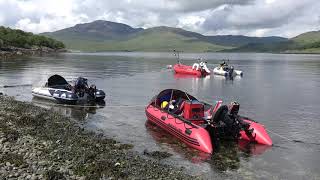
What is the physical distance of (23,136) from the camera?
1822 cm

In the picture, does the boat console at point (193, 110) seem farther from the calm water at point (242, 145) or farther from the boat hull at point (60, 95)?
the boat hull at point (60, 95)

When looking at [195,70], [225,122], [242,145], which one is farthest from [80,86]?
[195,70]

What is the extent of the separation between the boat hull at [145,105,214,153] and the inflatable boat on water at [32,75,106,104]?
364 inches

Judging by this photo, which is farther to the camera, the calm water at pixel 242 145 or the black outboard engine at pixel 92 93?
the black outboard engine at pixel 92 93

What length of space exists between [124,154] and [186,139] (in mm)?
3639

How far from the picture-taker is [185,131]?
19484 mm

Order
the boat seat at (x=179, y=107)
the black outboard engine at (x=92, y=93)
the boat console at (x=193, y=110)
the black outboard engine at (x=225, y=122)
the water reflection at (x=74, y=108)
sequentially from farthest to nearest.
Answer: the black outboard engine at (x=92, y=93) < the water reflection at (x=74, y=108) < the boat seat at (x=179, y=107) < the boat console at (x=193, y=110) < the black outboard engine at (x=225, y=122)

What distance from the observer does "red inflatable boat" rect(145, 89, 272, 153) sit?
742 inches

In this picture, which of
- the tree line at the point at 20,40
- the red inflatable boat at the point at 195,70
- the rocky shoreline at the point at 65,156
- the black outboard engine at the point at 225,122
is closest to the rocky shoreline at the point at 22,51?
the tree line at the point at 20,40

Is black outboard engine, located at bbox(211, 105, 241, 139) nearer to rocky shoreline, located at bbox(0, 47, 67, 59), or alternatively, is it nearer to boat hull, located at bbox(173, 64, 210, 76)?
boat hull, located at bbox(173, 64, 210, 76)

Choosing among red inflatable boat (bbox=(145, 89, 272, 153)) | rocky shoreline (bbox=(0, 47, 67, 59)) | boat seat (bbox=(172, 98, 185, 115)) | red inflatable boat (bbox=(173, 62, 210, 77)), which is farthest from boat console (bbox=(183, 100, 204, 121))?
rocky shoreline (bbox=(0, 47, 67, 59))

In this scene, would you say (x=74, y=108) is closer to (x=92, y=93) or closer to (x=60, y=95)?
(x=60, y=95)

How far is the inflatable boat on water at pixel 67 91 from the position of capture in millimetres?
30348

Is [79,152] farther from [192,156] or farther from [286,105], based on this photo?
[286,105]
